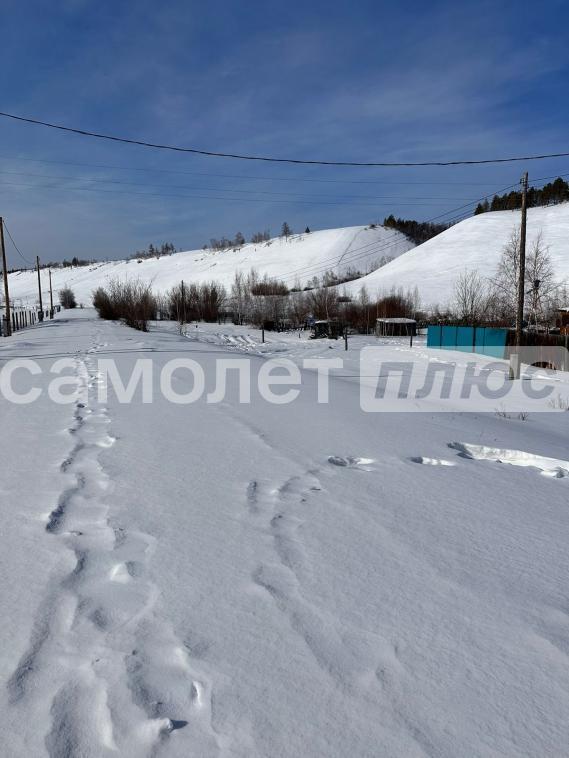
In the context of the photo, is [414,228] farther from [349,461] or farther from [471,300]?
[349,461]

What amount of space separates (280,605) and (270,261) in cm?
11949

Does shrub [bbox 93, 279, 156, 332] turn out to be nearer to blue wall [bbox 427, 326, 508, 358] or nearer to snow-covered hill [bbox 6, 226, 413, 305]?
blue wall [bbox 427, 326, 508, 358]

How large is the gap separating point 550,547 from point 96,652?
2.46m

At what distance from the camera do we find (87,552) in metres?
2.90

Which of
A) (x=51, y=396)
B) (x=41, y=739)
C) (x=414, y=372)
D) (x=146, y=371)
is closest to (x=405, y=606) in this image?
(x=41, y=739)

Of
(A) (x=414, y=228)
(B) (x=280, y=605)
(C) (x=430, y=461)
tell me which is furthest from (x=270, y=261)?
(B) (x=280, y=605)

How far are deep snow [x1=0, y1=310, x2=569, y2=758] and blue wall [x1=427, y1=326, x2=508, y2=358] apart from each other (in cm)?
2353

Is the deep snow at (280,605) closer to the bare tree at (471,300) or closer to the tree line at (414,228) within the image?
the bare tree at (471,300)

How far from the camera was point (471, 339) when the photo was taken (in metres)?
29.0

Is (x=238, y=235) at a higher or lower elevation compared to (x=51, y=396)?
higher

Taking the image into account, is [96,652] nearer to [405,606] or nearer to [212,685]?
[212,685]

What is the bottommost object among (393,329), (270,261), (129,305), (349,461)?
(393,329)

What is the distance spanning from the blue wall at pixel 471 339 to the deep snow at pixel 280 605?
23.5 metres

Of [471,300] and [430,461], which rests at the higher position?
[471,300]
